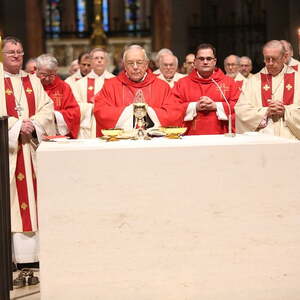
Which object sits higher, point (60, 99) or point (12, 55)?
point (12, 55)

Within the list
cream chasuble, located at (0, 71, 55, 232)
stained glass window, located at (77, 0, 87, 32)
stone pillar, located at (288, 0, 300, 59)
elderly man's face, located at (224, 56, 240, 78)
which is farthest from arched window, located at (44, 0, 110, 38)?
cream chasuble, located at (0, 71, 55, 232)

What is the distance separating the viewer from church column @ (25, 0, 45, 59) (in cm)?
1573

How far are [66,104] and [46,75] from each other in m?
0.41

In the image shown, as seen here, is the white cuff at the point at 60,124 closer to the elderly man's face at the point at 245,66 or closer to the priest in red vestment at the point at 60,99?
the priest in red vestment at the point at 60,99

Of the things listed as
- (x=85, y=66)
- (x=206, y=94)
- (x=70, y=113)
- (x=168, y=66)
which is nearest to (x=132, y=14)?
(x=85, y=66)

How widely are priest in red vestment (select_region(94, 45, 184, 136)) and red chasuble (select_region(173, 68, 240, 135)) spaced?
1.54ft

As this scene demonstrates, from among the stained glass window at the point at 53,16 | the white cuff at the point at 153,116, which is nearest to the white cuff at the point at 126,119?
the white cuff at the point at 153,116

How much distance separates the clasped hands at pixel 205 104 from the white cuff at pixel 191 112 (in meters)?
0.05

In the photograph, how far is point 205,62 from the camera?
6.97 meters

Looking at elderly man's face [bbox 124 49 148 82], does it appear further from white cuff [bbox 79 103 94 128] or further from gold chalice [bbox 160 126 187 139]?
white cuff [bbox 79 103 94 128]

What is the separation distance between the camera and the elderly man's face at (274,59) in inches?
266

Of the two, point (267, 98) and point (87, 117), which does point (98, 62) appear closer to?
point (87, 117)

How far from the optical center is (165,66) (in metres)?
9.26

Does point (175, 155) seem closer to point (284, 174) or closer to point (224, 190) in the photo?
point (224, 190)
